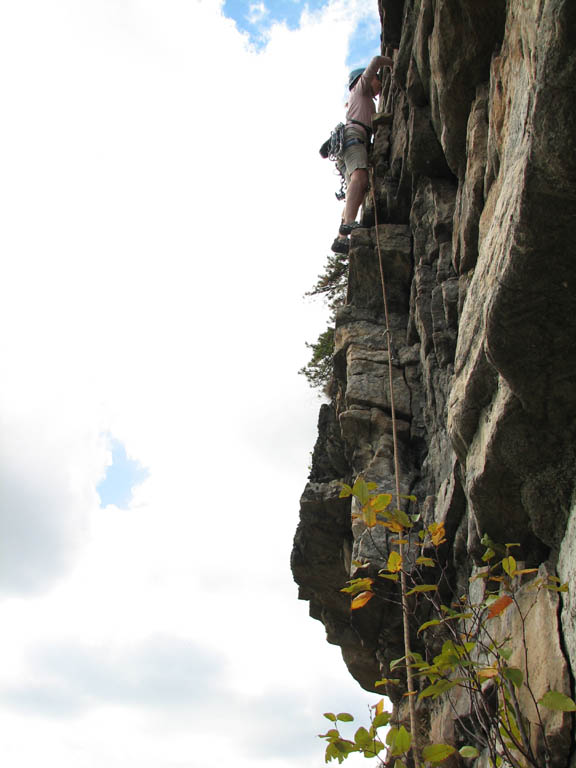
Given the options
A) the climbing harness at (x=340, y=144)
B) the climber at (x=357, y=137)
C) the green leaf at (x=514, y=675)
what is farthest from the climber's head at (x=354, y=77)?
the green leaf at (x=514, y=675)

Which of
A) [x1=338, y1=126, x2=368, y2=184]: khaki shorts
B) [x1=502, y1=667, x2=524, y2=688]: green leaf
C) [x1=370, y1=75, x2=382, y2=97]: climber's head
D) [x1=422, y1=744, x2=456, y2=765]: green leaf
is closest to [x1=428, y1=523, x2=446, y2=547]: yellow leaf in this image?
[x1=502, y1=667, x2=524, y2=688]: green leaf

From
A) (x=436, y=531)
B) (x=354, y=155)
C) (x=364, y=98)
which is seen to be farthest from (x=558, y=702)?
(x=364, y=98)

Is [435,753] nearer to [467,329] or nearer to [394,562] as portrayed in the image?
[394,562]

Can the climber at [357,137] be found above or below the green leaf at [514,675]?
above

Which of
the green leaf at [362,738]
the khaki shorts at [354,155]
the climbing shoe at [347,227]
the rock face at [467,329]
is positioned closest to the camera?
the green leaf at [362,738]

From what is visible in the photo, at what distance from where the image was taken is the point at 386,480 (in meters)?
7.79

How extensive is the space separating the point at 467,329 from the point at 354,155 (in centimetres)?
626

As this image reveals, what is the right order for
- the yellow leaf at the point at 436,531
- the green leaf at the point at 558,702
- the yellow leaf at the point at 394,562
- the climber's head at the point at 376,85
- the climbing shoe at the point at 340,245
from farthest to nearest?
1. the climber's head at the point at 376,85
2. the climbing shoe at the point at 340,245
3. the yellow leaf at the point at 436,531
4. the yellow leaf at the point at 394,562
5. the green leaf at the point at 558,702


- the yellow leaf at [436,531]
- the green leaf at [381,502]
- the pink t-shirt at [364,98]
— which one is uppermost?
the pink t-shirt at [364,98]

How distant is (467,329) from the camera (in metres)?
5.38

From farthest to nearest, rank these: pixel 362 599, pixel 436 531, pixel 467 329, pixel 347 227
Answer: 1. pixel 347 227
2. pixel 467 329
3. pixel 436 531
4. pixel 362 599

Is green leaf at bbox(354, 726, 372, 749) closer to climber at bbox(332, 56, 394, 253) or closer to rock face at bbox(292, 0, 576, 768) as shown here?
rock face at bbox(292, 0, 576, 768)

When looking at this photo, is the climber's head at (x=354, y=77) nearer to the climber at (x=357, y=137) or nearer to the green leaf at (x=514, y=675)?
the climber at (x=357, y=137)

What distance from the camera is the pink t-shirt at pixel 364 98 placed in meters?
11.3
